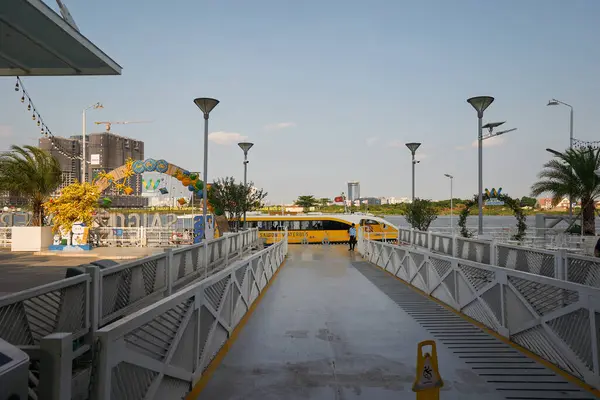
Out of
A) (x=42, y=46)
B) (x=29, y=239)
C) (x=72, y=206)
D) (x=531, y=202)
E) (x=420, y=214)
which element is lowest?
(x=29, y=239)

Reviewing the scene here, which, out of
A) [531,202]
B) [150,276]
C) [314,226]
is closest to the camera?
[150,276]

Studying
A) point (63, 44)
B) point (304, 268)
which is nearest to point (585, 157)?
point (304, 268)

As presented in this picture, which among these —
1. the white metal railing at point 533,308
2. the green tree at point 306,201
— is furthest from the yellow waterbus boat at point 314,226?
the green tree at point 306,201

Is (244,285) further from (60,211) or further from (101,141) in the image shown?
(101,141)

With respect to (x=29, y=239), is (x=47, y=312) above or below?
above

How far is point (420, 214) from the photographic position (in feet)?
99.6

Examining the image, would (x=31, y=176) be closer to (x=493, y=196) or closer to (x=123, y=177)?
(x=123, y=177)

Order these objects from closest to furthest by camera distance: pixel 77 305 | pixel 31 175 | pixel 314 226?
pixel 77 305
pixel 31 175
pixel 314 226

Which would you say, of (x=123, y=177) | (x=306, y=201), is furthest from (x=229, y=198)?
(x=306, y=201)

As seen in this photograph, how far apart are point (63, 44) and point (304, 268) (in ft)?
41.1

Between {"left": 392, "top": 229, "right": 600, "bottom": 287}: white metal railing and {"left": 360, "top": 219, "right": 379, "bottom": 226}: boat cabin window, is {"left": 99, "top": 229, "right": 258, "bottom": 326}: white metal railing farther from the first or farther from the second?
{"left": 360, "top": 219, "right": 379, "bottom": 226}: boat cabin window

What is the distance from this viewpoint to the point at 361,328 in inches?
320

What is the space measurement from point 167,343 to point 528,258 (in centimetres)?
933

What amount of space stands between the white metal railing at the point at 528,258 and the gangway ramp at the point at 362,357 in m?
2.38
